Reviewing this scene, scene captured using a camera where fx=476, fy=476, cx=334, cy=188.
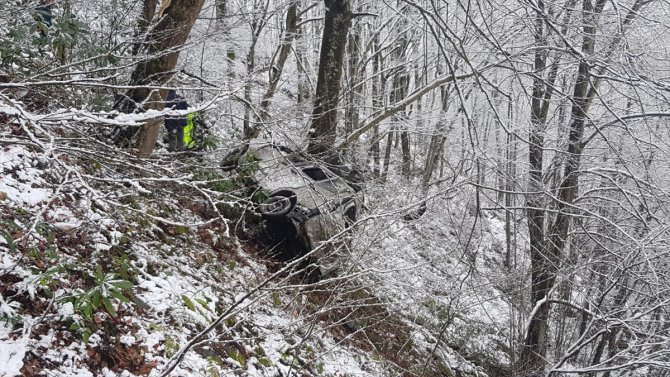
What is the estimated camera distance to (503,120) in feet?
6.34

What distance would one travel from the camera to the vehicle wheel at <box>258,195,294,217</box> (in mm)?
6425

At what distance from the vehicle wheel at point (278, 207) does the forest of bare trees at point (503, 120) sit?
0.78 metres

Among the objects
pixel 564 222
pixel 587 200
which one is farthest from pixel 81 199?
pixel 587 200

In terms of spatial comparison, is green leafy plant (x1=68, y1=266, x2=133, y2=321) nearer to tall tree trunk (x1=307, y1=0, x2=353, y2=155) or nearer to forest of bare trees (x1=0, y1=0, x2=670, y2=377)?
forest of bare trees (x1=0, y1=0, x2=670, y2=377)

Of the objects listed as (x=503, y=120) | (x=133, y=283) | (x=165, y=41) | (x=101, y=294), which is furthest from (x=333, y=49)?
(x=503, y=120)

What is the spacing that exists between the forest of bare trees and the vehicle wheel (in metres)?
0.78

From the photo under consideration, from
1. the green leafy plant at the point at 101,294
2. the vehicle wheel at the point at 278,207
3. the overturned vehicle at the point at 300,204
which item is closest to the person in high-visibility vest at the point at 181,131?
the overturned vehicle at the point at 300,204

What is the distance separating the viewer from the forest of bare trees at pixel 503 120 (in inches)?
85.0

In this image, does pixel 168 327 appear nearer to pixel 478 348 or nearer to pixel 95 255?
pixel 95 255

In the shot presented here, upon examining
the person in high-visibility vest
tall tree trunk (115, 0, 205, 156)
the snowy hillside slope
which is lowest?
the snowy hillside slope

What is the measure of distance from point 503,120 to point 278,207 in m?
4.85

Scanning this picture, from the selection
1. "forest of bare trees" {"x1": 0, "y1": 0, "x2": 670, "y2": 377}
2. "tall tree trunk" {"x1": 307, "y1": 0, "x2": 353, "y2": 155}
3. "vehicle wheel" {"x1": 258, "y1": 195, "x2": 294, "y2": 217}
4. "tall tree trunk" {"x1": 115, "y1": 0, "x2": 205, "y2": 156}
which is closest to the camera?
"forest of bare trees" {"x1": 0, "y1": 0, "x2": 670, "y2": 377}

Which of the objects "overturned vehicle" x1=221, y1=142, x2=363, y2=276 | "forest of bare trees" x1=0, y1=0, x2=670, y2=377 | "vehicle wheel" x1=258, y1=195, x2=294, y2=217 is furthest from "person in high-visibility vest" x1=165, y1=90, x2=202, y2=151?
"vehicle wheel" x1=258, y1=195, x2=294, y2=217

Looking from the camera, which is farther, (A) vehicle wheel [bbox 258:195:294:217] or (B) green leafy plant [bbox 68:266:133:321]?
(A) vehicle wheel [bbox 258:195:294:217]
